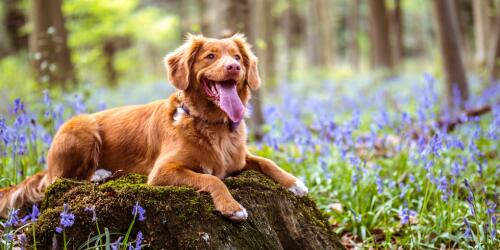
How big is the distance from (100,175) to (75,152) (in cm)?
28

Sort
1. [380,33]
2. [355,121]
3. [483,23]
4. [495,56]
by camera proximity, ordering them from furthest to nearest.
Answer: [380,33] < [483,23] < [495,56] < [355,121]

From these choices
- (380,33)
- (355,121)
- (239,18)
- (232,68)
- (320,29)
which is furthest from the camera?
(320,29)

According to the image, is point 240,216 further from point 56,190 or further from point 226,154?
point 56,190

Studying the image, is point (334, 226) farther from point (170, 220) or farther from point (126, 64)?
point (126, 64)

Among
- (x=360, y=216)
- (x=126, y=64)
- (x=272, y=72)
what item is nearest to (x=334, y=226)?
(x=360, y=216)

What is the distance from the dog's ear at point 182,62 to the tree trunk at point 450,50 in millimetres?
6449

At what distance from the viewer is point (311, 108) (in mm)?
11234

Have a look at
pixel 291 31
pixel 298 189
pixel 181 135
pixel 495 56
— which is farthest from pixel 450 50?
pixel 291 31

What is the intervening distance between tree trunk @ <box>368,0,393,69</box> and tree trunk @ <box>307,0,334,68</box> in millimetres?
7852

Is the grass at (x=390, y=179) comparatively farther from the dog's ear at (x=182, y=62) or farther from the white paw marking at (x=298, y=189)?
the dog's ear at (x=182, y=62)

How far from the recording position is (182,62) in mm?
3971

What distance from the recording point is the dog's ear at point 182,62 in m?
3.91

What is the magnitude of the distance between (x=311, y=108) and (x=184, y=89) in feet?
24.9

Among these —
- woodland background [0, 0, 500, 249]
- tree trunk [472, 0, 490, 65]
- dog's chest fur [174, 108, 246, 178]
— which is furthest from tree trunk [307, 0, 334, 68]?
dog's chest fur [174, 108, 246, 178]
